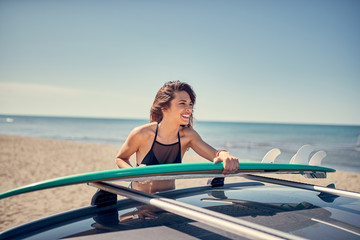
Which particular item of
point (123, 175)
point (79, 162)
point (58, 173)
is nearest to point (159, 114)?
point (123, 175)

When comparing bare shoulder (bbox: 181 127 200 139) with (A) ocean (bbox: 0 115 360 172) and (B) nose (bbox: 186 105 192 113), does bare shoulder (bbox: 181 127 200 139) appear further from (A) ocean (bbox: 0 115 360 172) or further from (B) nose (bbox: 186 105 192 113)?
(A) ocean (bbox: 0 115 360 172)

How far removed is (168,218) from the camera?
129 cm

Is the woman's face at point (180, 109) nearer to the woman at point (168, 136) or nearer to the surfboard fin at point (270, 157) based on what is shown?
the woman at point (168, 136)

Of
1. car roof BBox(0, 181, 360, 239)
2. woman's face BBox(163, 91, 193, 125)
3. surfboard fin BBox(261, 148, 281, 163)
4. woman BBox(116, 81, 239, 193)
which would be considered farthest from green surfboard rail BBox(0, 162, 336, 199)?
woman's face BBox(163, 91, 193, 125)

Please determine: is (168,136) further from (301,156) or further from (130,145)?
(301,156)

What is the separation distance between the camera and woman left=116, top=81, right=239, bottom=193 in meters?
2.66

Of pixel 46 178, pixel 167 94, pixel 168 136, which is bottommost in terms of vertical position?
pixel 46 178

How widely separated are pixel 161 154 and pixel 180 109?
1.55 ft

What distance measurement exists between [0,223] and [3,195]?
4736 millimetres

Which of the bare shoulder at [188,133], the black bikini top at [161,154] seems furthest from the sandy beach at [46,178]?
the black bikini top at [161,154]

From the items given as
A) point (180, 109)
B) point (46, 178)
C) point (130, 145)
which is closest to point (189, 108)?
point (180, 109)

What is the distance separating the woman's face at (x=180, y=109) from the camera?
8.89ft

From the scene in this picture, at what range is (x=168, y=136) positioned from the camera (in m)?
2.77

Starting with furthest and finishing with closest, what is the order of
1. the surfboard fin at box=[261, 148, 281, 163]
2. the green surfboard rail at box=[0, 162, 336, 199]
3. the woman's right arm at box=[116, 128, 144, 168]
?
the woman's right arm at box=[116, 128, 144, 168], the surfboard fin at box=[261, 148, 281, 163], the green surfboard rail at box=[0, 162, 336, 199]
